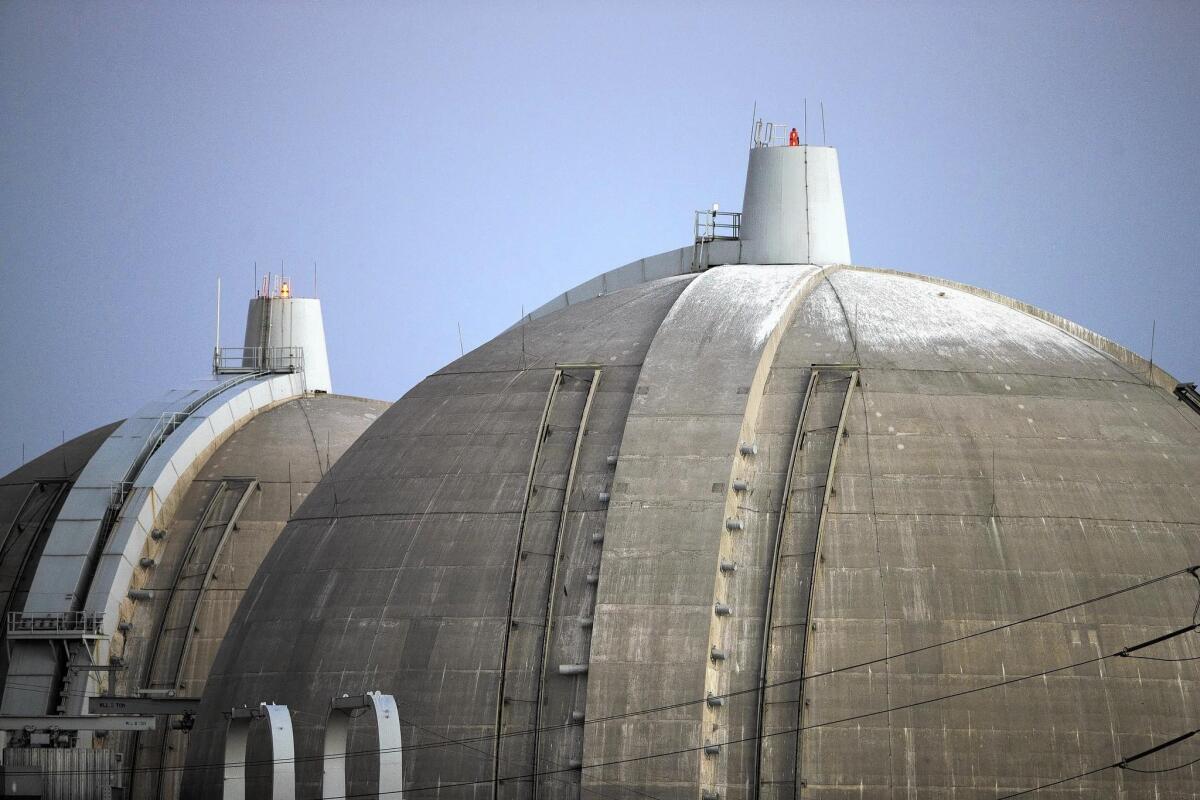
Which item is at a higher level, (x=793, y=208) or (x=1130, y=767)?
(x=793, y=208)

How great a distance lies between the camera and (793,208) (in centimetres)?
6544

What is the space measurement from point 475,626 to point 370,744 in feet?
12.6

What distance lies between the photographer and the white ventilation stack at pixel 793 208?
65.2m

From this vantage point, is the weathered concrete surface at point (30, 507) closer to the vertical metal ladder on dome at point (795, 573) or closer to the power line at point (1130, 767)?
the vertical metal ladder on dome at point (795, 573)

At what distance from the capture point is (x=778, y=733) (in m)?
47.9

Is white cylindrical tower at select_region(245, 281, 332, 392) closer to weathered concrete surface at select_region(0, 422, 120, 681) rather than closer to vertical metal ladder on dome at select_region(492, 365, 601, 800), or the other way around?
weathered concrete surface at select_region(0, 422, 120, 681)

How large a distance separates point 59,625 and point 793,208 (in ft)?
93.5

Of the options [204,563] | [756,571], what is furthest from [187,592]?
[756,571]

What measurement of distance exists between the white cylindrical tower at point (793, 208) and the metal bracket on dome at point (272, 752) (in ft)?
75.1

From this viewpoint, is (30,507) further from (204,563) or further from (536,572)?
(536,572)

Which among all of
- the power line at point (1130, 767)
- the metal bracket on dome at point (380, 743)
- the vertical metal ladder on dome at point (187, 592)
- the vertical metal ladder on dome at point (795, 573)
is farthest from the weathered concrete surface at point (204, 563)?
the power line at point (1130, 767)

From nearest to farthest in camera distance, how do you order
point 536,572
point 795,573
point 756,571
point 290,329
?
point 795,573 → point 756,571 → point 536,572 → point 290,329

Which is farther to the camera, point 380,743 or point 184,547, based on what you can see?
point 184,547

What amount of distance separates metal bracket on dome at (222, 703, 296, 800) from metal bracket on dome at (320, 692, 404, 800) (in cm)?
89
